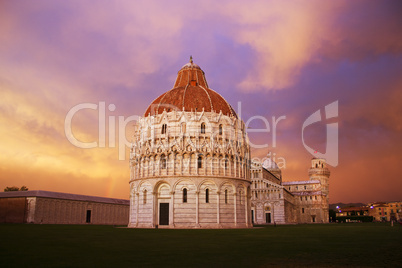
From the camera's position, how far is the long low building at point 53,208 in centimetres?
6581

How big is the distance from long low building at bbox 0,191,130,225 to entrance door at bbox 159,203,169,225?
2790 centimetres

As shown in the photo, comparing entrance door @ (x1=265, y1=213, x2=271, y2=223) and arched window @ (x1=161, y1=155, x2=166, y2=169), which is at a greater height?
arched window @ (x1=161, y1=155, x2=166, y2=169)

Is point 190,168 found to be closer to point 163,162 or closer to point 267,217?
point 163,162

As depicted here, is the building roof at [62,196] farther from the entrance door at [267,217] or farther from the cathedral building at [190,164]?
the entrance door at [267,217]

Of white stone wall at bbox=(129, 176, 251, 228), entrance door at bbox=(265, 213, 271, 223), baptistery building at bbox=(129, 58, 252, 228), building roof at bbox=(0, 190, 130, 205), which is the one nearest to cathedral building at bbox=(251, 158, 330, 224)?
entrance door at bbox=(265, 213, 271, 223)

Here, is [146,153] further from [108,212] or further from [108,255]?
[108,212]

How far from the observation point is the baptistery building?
156 feet

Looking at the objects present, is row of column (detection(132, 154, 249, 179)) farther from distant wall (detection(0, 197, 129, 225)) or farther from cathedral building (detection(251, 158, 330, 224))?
distant wall (detection(0, 197, 129, 225))

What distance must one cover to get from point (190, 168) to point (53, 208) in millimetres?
38114

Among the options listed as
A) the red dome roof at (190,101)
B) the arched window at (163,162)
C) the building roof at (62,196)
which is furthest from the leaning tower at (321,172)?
the arched window at (163,162)

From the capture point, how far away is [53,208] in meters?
70.0

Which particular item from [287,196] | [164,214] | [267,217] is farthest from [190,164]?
[287,196]

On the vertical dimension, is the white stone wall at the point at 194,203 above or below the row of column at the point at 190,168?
below

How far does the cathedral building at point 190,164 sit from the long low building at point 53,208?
24.3 metres
